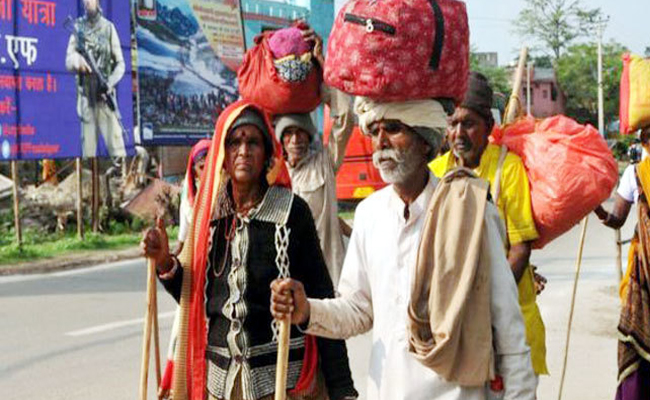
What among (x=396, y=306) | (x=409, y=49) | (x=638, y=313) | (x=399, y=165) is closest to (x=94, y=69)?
(x=638, y=313)

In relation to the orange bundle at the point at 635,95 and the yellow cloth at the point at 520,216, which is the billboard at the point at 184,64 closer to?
the orange bundle at the point at 635,95

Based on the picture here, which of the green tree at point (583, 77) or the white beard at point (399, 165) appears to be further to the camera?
the green tree at point (583, 77)

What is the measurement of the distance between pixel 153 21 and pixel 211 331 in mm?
14872

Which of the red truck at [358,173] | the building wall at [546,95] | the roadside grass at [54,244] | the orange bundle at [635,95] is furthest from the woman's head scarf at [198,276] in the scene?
the building wall at [546,95]

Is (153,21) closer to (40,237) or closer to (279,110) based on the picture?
(40,237)

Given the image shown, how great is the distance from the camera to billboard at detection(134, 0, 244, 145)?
17625 mm

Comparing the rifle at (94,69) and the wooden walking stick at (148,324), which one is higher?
the rifle at (94,69)

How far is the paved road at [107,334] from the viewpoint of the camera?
22.7ft

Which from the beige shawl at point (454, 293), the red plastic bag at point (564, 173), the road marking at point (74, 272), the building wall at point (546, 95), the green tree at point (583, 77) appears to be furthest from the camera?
the building wall at point (546, 95)

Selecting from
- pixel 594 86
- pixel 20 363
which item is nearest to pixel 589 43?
pixel 594 86

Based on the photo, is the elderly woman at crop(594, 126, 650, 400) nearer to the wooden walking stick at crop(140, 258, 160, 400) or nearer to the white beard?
the white beard

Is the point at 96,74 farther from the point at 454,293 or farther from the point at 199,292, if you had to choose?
the point at 454,293

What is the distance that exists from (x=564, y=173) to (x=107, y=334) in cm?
567

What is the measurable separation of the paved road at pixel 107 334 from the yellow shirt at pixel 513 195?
2.94 m
